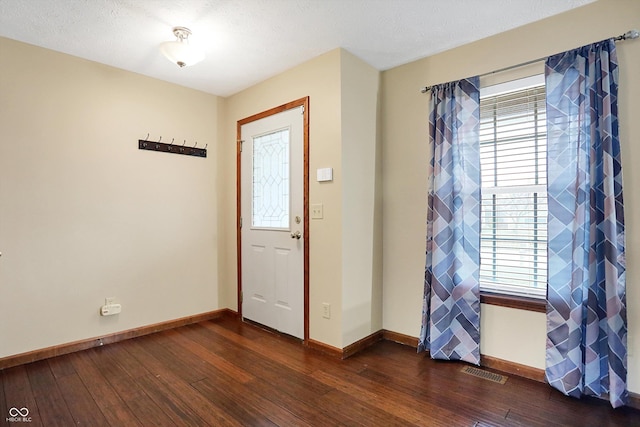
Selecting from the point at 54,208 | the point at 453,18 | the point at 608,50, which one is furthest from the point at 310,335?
the point at 608,50

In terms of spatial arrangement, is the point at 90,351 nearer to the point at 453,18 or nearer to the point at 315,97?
the point at 315,97

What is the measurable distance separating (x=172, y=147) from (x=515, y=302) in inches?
128

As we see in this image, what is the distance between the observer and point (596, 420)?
1.82 meters

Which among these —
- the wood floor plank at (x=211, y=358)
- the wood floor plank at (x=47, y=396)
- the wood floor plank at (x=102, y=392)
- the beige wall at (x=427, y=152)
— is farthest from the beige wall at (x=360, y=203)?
the wood floor plank at (x=47, y=396)

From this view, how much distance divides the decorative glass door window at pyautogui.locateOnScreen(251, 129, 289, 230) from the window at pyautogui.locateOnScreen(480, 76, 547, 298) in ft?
5.43

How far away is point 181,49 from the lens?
231 cm

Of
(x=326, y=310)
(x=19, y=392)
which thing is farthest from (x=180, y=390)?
(x=326, y=310)

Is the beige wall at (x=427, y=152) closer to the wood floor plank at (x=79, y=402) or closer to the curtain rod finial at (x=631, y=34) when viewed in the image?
the curtain rod finial at (x=631, y=34)

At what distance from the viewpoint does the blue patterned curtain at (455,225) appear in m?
2.46

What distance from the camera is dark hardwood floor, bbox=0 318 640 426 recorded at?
6.03ft

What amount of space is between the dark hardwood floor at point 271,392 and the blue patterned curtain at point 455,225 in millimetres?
241

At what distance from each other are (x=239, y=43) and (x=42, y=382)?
107 inches
